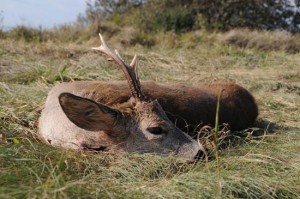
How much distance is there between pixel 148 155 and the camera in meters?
4.19

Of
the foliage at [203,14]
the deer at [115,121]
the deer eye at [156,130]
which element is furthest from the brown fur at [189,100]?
the foliage at [203,14]

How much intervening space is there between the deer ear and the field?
0.75 ft

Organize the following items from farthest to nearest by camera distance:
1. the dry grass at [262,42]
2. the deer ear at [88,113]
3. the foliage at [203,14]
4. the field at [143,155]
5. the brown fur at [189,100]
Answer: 1. the foliage at [203,14]
2. the dry grass at [262,42]
3. the brown fur at [189,100]
4. the deer ear at [88,113]
5. the field at [143,155]

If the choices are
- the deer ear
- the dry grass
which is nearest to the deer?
the deer ear

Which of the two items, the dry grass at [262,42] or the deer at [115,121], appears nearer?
the deer at [115,121]

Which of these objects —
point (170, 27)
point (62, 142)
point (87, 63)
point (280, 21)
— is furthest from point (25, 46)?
point (280, 21)

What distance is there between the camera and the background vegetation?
3281 millimetres

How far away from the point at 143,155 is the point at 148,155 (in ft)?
0.12

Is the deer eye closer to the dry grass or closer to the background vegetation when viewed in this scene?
the background vegetation

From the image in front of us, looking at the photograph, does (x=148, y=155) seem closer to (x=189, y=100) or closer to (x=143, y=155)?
(x=143, y=155)

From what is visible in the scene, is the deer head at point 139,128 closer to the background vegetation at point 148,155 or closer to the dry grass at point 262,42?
the background vegetation at point 148,155

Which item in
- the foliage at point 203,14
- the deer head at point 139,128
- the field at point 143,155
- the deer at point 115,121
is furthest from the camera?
the foliage at point 203,14

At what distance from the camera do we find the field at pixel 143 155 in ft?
10.6

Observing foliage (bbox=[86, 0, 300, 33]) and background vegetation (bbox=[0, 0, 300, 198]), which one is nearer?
background vegetation (bbox=[0, 0, 300, 198])
